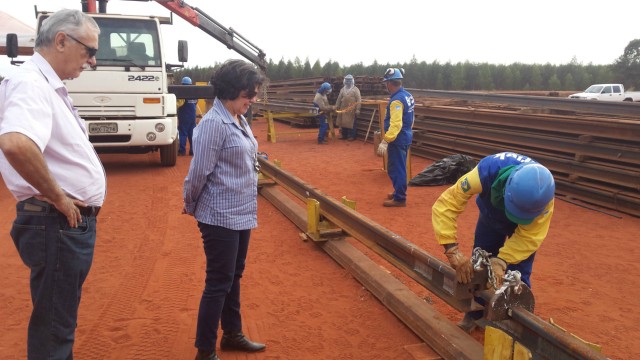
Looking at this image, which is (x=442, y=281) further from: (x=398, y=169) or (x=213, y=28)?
(x=213, y=28)

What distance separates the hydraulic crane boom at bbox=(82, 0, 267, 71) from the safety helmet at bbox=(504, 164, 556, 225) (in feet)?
41.8

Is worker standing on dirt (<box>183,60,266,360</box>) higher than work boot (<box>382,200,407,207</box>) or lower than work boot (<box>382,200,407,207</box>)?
higher

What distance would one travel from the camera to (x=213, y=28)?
15602mm

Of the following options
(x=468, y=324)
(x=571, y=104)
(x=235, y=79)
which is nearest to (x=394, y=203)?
(x=468, y=324)

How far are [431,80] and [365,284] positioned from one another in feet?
132

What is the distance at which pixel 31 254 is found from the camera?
2334 millimetres

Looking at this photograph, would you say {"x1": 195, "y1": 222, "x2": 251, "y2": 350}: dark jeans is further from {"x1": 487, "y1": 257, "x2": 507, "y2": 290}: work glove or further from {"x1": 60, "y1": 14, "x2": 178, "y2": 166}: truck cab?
{"x1": 60, "y1": 14, "x2": 178, "y2": 166}: truck cab

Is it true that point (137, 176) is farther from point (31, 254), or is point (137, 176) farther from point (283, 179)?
point (31, 254)

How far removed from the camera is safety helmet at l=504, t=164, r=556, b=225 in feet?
9.33

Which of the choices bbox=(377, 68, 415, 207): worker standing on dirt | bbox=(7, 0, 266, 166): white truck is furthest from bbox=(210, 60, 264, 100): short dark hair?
bbox=(7, 0, 266, 166): white truck

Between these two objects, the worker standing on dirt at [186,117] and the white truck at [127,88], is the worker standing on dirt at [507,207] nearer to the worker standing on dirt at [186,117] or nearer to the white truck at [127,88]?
the white truck at [127,88]

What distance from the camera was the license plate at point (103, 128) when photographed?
955cm

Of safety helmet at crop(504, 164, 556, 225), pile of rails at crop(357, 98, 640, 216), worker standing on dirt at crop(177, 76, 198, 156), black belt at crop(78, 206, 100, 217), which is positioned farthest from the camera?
worker standing on dirt at crop(177, 76, 198, 156)

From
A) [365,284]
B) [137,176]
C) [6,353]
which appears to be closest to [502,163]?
[365,284]
